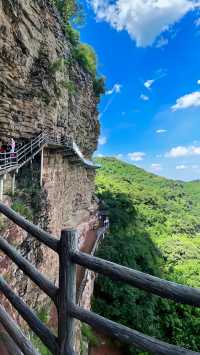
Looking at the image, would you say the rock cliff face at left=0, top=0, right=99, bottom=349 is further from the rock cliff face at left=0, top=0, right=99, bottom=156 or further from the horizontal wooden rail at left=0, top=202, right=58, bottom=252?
the horizontal wooden rail at left=0, top=202, right=58, bottom=252

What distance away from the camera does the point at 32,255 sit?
9492mm

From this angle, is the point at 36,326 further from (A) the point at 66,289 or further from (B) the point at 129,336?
(B) the point at 129,336

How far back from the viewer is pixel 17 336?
2295 mm

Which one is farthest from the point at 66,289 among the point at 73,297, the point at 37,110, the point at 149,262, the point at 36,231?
the point at 149,262

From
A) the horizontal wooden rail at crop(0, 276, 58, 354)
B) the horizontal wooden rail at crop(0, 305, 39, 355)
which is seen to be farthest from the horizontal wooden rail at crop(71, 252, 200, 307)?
the horizontal wooden rail at crop(0, 305, 39, 355)

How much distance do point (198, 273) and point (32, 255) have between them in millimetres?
27282

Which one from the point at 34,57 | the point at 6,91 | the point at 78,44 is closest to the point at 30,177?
the point at 6,91

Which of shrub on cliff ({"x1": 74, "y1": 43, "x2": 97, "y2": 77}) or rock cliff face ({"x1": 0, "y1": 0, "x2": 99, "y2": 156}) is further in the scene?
shrub on cliff ({"x1": 74, "y1": 43, "x2": 97, "y2": 77})

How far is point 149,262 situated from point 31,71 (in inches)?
641

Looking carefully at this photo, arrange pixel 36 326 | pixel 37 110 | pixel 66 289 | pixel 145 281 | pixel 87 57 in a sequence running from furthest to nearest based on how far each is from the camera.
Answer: pixel 87 57 < pixel 37 110 < pixel 36 326 < pixel 66 289 < pixel 145 281

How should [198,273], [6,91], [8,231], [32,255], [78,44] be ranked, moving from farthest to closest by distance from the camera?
[198,273]
[78,44]
[6,91]
[32,255]
[8,231]

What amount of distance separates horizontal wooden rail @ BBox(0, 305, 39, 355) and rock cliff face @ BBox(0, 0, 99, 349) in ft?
12.3

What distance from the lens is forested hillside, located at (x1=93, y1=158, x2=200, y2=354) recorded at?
14.4 metres

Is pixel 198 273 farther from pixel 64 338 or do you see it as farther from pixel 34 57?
pixel 64 338
